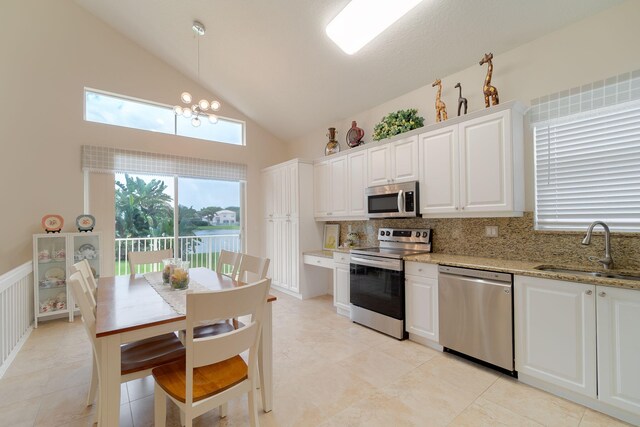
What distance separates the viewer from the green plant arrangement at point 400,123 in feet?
10.5

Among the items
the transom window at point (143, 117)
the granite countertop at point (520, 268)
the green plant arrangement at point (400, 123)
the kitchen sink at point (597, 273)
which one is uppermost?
the transom window at point (143, 117)

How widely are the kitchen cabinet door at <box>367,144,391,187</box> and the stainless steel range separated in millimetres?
647

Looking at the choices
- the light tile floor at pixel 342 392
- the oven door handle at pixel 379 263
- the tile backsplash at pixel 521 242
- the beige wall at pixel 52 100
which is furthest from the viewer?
the beige wall at pixel 52 100

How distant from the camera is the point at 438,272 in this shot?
8.53ft

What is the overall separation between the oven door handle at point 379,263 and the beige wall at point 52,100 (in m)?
3.43

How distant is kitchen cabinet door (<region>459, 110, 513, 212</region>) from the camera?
2.38 meters

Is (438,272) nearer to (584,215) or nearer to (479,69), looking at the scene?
(584,215)

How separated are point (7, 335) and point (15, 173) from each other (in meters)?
2.01

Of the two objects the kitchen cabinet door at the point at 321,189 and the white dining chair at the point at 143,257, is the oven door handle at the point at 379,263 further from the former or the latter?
the white dining chair at the point at 143,257

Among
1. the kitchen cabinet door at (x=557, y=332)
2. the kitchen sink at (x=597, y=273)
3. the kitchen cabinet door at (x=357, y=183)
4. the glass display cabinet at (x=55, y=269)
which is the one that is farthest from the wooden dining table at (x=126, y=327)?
the kitchen sink at (x=597, y=273)

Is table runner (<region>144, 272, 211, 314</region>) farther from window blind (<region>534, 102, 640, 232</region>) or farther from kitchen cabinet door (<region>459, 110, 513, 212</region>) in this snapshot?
window blind (<region>534, 102, 640, 232</region>)

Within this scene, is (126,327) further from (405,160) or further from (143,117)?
(143,117)

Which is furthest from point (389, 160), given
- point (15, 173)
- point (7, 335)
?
point (15, 173)

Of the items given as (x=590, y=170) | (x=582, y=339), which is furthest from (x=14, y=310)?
(x=590, y=170)
